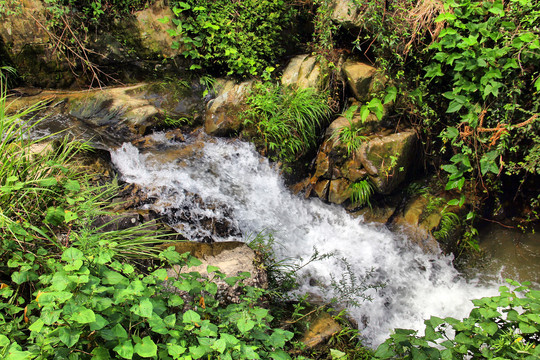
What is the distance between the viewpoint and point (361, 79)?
4.29 metres

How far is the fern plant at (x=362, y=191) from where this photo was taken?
4.14 m

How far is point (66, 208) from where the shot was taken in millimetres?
2230

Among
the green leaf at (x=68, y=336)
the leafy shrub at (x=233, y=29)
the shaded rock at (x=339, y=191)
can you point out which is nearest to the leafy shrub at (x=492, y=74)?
the shaded rock at (x=339, y=191)

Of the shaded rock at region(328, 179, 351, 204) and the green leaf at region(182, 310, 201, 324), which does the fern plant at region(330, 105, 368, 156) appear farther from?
the green leaf at region(182, 310, 201, 324)

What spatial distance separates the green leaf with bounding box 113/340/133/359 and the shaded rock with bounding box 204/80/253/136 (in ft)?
11.6

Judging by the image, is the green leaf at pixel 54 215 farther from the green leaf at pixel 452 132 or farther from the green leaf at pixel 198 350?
the green leaf at pixel 452 132

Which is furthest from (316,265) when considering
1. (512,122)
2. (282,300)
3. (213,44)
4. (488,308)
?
(213,44)

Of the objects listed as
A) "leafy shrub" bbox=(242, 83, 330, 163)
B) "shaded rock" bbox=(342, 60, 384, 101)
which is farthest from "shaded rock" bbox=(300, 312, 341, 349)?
"shaded rock" bbox=(342, 60, 384, 101)

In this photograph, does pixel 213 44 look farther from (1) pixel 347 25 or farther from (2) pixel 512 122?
(2) pixel 512 122

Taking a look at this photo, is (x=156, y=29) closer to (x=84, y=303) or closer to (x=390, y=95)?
(x=390, y=95)

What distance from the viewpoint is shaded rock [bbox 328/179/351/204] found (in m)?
4.27

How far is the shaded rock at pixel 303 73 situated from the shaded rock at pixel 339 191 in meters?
1.35

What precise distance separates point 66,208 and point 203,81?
10.7 feet

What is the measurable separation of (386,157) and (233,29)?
9.13 ft
